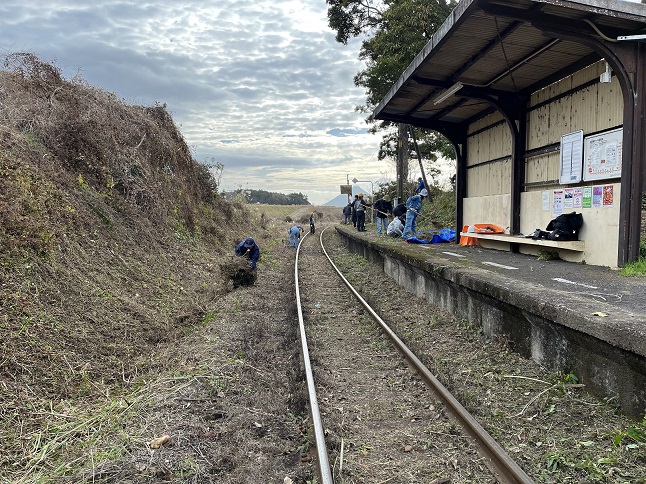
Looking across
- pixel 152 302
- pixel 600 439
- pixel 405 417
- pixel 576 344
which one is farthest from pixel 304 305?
pixel 600 439

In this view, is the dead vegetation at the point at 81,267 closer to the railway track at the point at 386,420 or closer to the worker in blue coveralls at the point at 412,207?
the railway track at the point at 386,420

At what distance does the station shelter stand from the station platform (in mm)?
956

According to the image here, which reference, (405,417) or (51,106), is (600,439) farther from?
(51,106)

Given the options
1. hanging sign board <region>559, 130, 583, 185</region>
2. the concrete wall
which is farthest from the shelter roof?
hanging sign board <region>559, 130, 583, 185</region>

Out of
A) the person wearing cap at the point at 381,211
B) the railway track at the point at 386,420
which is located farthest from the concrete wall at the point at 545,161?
the person wearing cap at the point at 381,211

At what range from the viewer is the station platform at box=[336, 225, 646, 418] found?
3.35 meters

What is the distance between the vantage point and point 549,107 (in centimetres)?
851

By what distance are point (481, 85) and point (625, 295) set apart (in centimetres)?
634

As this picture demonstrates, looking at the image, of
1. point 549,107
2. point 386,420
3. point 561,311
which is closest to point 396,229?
point 549,107

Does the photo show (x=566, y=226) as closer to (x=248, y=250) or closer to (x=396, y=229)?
(x=248, y=250)

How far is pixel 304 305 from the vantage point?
339 inches

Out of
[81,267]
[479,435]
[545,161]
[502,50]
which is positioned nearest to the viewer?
[479,435]

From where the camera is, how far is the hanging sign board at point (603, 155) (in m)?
6.45

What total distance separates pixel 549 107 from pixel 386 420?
7.47 meters
